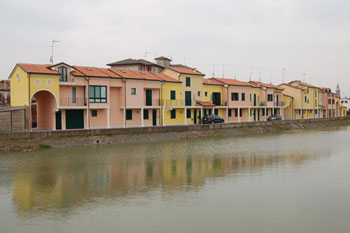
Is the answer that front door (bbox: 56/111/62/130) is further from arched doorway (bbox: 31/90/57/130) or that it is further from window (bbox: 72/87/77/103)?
window (bbox: 72/87/77/103)

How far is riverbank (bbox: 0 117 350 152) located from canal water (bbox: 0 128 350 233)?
186cm

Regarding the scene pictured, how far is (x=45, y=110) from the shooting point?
33.5 meters

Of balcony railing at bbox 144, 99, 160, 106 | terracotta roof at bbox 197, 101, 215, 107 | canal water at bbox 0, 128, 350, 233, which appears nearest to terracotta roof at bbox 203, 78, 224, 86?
terracotta roof at bbox 197, 101, 215, 107

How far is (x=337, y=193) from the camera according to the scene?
14.5 metres

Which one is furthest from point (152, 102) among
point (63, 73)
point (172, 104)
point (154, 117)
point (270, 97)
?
point (270, 97)

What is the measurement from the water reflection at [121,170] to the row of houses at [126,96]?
263 inches

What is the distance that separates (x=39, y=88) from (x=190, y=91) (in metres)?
19.5

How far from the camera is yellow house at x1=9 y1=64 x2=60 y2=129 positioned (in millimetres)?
29945

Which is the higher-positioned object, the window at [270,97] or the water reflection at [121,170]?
the window at [270,97]

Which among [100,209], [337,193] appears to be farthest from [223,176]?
[100,209]

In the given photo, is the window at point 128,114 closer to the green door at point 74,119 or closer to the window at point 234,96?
the green door at point 74,119

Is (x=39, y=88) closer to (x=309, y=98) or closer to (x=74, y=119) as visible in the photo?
(x=74, y=119)

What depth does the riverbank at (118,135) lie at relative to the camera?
87.2 ft

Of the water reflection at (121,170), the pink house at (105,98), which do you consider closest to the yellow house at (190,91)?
the pink house at (105,98)
